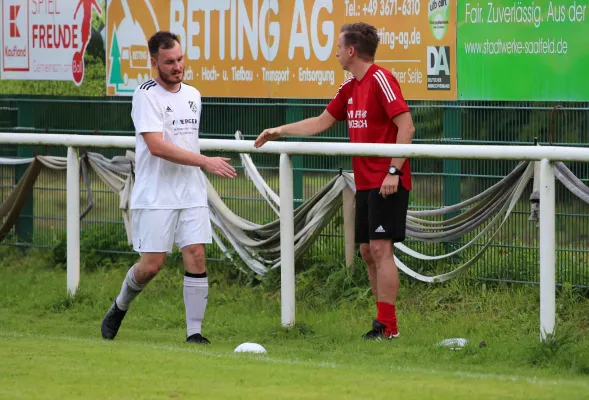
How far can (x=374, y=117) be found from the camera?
8805 millimetres

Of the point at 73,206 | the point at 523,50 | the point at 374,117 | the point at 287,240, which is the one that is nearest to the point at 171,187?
the point at 287,240

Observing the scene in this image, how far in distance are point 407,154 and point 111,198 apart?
181 inches

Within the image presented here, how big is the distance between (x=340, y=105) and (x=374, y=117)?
0.46m

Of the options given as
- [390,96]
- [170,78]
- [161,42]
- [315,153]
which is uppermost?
[161,42]

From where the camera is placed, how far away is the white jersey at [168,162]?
8.70 metres

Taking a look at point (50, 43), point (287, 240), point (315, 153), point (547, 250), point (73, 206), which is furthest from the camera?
point (50, 43)

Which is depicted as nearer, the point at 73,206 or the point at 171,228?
the point at 171,228

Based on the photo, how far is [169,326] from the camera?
9969 mm

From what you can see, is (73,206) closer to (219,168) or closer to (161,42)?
(161,42)

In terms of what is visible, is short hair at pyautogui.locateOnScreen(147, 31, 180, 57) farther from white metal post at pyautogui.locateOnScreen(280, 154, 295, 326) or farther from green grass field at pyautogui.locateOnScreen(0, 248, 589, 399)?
green grass field at pyautogui.locateOnScreen(0, 248, 589, 399)

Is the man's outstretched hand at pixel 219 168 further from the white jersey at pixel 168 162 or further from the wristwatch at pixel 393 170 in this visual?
the wristwatch at pixel 393 170

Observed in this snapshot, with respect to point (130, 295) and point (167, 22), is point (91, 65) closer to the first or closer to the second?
point (167, 22)

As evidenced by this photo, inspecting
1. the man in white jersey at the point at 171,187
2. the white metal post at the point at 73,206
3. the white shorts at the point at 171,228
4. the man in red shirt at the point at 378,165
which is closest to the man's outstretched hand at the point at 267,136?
the man in red shirt at the point at 378,165

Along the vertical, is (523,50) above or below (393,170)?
above
